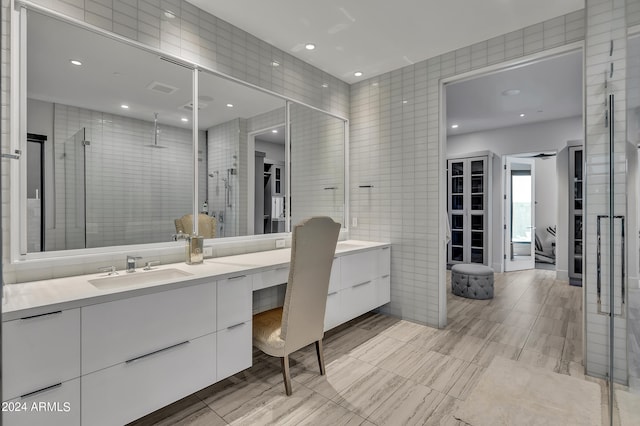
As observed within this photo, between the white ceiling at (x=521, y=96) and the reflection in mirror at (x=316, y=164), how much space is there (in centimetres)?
133

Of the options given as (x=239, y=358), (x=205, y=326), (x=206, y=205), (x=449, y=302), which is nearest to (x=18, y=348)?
(x=205, y=326)

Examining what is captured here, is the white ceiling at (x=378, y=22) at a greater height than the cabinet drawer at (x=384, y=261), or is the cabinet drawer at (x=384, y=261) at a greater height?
the white ceiling at (x=378, y=22)

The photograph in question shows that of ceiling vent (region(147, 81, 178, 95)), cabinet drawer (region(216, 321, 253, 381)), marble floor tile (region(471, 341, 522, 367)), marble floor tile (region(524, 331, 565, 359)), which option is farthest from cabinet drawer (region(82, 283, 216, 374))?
marble floor tile (region(524, 331, 565, 359))

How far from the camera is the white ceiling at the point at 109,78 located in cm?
192

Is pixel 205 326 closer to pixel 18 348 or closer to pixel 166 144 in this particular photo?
pixel 18 348

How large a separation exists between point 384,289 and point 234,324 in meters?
1.87

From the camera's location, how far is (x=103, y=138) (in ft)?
7.08

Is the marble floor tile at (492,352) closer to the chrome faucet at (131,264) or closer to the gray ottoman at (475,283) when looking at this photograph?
the gray ottoman at (475,283)

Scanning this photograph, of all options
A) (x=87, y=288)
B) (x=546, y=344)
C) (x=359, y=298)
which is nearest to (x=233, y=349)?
(x=87, y=288)

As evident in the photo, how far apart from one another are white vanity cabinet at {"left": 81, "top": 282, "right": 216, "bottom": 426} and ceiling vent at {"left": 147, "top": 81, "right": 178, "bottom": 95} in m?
1.42

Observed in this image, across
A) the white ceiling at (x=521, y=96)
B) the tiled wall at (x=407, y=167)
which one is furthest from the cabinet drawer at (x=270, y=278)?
the white ceiling at (x=521, y=96)

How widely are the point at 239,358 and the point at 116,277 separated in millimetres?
878

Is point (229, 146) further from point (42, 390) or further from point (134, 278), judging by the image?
point (42, 390)

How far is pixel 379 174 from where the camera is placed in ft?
12.3
